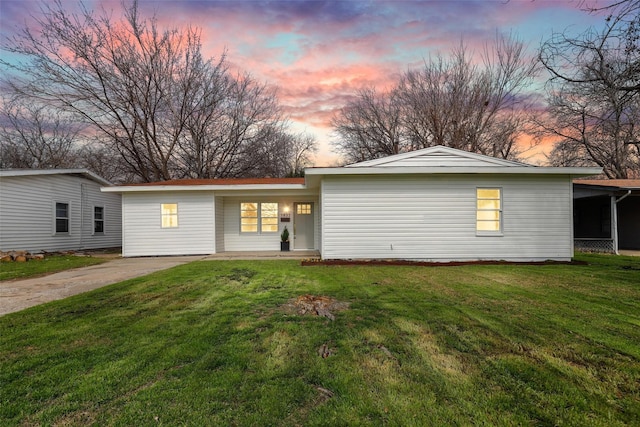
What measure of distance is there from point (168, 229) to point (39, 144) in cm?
2321

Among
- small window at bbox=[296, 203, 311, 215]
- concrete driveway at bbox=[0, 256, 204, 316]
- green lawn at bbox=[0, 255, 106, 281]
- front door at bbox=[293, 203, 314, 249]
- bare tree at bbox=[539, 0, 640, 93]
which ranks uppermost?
bare tree at bbox=[539, 0, 640, 93]

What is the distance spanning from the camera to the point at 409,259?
389 inches

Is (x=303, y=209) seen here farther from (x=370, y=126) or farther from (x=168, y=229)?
(x=370, y=126)

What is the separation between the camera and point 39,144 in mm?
25953

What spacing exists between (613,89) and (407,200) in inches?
212

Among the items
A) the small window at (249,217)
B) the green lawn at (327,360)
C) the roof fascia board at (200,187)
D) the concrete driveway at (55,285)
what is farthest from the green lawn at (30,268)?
the small window at (249,217)

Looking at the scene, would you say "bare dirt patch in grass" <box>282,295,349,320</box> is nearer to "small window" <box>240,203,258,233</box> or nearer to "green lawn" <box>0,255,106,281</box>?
"green lawn" <box>0,255,106,281</box>

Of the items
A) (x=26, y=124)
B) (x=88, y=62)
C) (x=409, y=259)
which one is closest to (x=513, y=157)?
(x=409, y=259)

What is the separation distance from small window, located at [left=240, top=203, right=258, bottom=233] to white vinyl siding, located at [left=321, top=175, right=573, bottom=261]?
14.8 feet

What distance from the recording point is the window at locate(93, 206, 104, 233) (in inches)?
619

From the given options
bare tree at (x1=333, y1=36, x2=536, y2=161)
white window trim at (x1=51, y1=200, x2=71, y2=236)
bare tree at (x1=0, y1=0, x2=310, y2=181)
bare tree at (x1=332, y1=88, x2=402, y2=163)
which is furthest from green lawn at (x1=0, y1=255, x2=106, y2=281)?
bare tree at (x1=333, y1=36, x2=536, y2=161)

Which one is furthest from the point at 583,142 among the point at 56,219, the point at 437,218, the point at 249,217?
the point at 56,219

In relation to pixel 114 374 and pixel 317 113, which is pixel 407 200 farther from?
pixel 317 113

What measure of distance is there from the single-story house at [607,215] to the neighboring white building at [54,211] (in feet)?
74.6
